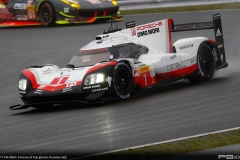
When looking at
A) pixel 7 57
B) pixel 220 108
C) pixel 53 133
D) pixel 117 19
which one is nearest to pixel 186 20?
pixel 117 19

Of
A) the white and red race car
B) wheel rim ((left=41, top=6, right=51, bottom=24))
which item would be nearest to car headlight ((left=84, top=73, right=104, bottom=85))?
the white and red race car

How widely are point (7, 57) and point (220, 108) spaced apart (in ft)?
26.8

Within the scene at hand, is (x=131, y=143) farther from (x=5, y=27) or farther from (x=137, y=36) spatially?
(x=5, y=27)

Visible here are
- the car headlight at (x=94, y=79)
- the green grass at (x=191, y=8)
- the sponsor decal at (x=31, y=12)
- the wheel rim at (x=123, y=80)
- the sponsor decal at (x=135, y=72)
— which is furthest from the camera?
the green grass at (x=191, y=8)

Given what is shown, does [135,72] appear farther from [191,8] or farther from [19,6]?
[191,8]

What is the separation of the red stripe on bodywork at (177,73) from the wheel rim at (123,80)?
0.90 metres

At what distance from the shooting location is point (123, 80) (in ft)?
35.8

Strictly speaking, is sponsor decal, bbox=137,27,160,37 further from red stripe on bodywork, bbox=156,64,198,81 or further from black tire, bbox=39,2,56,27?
black tire, bbox=39,2,56,27

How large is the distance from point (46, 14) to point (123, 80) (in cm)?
956

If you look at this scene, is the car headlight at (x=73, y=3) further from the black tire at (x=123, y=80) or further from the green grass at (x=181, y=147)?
the green grass at (x=181, y=147)

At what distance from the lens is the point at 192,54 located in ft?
40.9

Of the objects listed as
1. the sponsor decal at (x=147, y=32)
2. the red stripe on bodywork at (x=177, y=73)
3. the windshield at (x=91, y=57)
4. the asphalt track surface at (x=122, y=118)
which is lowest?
the asphalt track surface at (x=122, y=118)

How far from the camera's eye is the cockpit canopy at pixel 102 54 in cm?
1125

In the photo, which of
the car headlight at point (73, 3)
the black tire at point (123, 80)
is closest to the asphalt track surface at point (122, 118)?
the black tire at point (123, 80)
